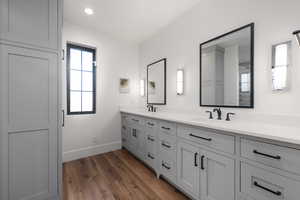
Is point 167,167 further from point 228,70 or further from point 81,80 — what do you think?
point 81,80

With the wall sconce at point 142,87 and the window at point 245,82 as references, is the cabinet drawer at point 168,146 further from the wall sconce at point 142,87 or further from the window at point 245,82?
the wall sconce at point 142,87

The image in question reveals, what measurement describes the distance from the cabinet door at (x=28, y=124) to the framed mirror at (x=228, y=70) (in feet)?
6.34

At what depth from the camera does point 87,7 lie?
2.28 meters

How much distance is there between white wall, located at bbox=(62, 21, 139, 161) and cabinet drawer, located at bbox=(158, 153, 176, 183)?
5.27 ft

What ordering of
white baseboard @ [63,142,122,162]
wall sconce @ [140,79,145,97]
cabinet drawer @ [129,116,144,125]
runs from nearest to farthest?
cabinet drawer @ [129,116,144,125] < white baseboard @ [63,142,122,162] < wall sconce @ [140,79,145,97]

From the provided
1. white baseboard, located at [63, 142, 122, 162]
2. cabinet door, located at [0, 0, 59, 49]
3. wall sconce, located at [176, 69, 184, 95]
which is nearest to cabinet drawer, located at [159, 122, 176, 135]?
wall sconce, located at [176, 69, 184, 95]

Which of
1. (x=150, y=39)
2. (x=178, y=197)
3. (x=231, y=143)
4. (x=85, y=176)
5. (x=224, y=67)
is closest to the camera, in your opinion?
(x=231, y=143)

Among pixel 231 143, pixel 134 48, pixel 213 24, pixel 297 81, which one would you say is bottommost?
pixel 231 143

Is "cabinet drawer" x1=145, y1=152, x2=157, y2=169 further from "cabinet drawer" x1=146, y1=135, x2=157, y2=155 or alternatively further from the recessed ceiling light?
the recessed ceiling light

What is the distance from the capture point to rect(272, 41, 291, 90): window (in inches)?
51.7

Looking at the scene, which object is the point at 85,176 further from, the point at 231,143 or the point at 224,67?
the point at 224,67

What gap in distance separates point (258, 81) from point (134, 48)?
2.91 m

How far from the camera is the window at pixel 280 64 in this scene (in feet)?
4.31

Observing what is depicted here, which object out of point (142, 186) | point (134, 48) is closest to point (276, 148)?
point (142, 186)
